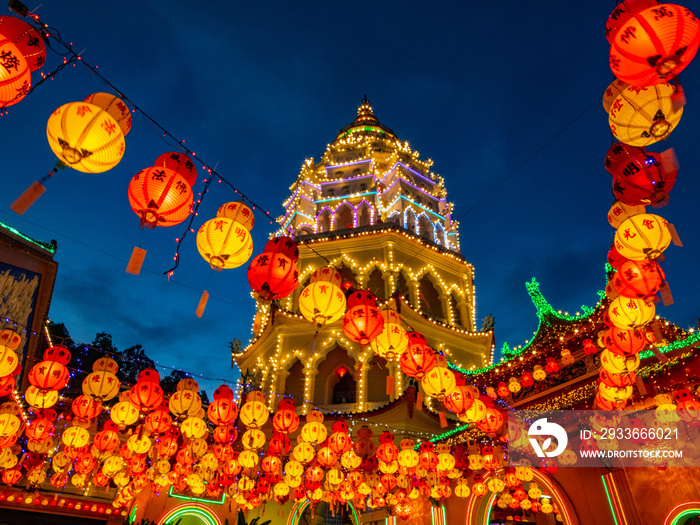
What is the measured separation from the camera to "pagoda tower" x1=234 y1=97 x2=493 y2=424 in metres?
14.4

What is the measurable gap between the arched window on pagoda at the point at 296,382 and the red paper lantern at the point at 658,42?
13.1m

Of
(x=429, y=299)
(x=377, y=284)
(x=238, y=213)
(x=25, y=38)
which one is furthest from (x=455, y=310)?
(x=25, y=38)

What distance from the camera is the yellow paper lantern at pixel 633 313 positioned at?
600 cm

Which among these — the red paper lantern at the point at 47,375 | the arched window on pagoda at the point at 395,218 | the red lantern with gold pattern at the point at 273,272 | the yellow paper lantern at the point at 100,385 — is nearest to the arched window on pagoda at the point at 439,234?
the arched window on pagoda at the point at 395,218

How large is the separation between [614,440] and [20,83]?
10.5 m

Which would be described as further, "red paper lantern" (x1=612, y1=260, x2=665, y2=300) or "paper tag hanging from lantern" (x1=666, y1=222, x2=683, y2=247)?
"red paper lantern" (x1=612, y1=260, x2=665, y2=300)

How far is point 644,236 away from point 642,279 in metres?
0.83

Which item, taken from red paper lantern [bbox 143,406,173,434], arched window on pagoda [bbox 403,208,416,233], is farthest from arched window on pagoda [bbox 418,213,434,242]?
red paper lantern [bbox 143,406,173,434]

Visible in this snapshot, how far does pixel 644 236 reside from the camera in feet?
16.4

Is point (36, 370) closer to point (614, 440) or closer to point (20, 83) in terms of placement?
point (20, 83)

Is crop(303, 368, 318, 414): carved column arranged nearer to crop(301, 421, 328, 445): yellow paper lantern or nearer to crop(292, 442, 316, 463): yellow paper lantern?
crop(292, 442, 316, 463): yellow paper lantern

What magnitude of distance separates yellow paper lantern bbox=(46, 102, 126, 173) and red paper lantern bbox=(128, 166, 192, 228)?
44 centimetres

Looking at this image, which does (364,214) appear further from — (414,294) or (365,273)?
(414,294)

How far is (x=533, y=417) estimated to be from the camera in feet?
30.0
